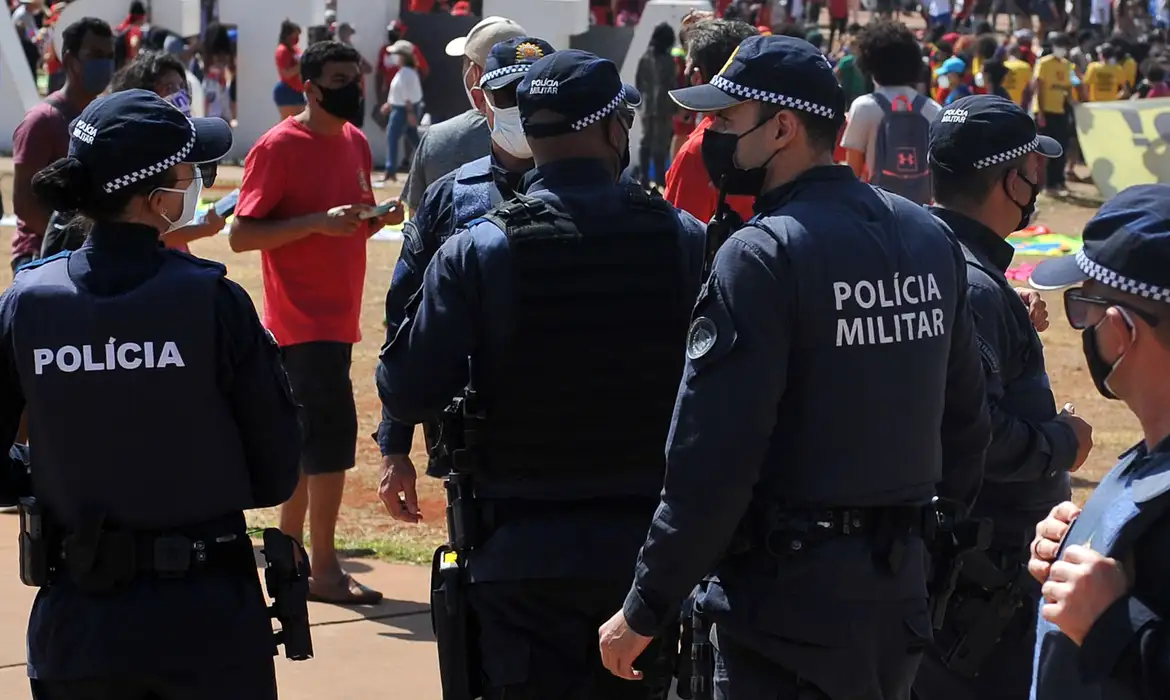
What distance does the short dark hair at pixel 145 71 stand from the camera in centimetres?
613

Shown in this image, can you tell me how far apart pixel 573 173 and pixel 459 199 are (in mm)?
908

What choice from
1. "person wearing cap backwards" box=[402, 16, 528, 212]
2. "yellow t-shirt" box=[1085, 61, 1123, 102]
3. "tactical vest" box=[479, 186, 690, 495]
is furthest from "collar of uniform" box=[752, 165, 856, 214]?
"yellow t-shirt" box=[1085, 61, 1123, 102]

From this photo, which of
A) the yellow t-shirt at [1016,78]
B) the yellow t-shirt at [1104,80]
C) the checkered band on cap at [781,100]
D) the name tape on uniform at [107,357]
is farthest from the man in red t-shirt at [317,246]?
the yellow t-shirt at [1104,80]

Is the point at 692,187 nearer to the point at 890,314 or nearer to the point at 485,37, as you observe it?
the point at 485,37

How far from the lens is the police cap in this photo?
243 cm

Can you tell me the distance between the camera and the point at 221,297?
3426 mm

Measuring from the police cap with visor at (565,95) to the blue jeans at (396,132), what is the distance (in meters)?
17.3

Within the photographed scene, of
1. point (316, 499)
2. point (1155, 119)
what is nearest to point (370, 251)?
point (1155, 119)

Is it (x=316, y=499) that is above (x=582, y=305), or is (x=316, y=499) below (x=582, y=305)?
below

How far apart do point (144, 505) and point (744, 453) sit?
124cm

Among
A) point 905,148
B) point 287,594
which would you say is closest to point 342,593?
point 287,594

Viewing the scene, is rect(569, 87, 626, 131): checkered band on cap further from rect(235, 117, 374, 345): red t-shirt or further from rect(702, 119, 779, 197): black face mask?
rect(235, 117, 374, 345): red t-shirt

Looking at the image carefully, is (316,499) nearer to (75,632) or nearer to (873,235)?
(75,632)

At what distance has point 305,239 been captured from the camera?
6133 mm
